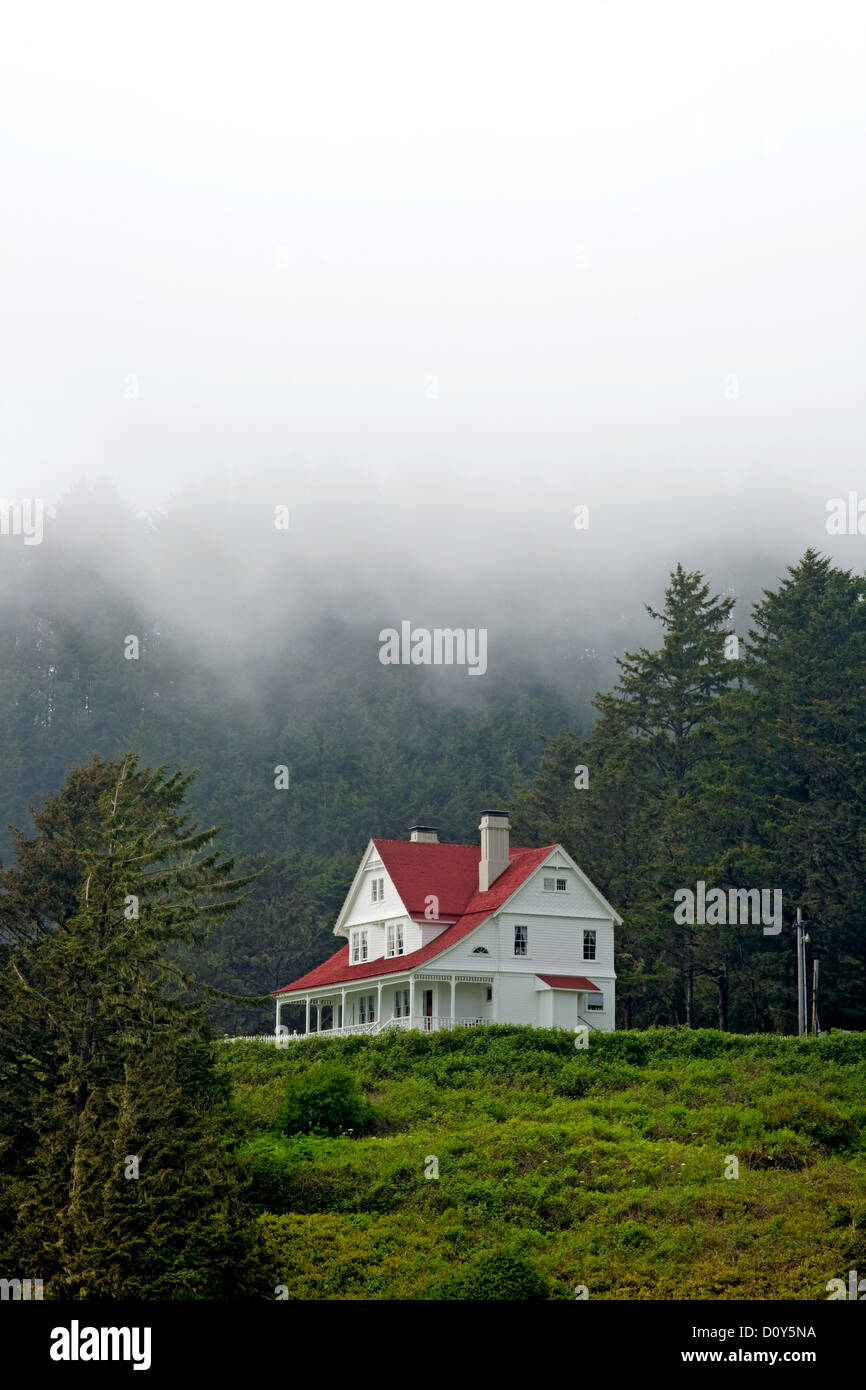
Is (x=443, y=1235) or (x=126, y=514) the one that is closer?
(x=443, y=1235)

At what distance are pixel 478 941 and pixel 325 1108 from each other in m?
12.5

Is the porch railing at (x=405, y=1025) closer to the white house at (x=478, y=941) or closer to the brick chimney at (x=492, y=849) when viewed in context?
the white house at (x=478, y=941)

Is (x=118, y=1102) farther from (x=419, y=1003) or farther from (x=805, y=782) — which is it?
(x=805, y=782)

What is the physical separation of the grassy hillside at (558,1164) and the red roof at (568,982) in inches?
197

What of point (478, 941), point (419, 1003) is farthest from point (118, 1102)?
point (419, 1003)

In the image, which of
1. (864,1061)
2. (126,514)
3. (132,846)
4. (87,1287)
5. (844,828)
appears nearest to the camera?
(87,1287)

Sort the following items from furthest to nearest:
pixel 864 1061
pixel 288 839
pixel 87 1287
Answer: pixel 288 839
pixel 864 1061
pixel 87 1287

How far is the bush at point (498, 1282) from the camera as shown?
24.5 metres

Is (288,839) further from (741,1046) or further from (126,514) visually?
(741,1046)

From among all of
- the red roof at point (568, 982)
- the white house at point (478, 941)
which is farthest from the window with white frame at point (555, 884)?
the red roof at point (568, 982)
